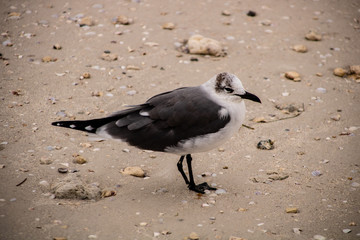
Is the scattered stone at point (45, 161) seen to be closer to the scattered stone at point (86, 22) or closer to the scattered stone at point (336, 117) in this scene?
the scattered stone at point (86, 22)

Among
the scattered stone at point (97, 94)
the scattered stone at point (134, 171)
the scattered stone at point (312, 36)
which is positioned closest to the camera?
the scattered stone at point (134, 171)

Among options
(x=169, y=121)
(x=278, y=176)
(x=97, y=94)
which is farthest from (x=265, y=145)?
(x=97, y=94)

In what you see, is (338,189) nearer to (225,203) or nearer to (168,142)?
(225,203)

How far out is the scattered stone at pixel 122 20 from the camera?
748 centimetres

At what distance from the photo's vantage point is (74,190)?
4164mm

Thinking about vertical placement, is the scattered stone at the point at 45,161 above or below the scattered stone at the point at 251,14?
below

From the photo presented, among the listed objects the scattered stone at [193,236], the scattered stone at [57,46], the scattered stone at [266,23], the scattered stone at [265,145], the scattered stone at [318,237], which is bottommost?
the scattered stone at [265,145]

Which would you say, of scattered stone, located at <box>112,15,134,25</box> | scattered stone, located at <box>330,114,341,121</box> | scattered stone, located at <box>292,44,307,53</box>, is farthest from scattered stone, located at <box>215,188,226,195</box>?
scattered stone, located at <box>112,15,134,25</box>

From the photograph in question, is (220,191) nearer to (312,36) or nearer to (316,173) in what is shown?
(316,173)

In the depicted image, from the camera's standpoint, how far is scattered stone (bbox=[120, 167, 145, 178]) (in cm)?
467

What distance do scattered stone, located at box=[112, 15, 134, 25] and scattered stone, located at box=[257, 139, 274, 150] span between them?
3.49 meters

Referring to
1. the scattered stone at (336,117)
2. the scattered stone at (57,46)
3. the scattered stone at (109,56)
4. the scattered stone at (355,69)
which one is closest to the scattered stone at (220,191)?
the scattered stone at (336,117)

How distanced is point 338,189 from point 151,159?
6.59ft

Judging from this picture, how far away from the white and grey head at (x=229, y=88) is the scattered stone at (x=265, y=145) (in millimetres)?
1008
